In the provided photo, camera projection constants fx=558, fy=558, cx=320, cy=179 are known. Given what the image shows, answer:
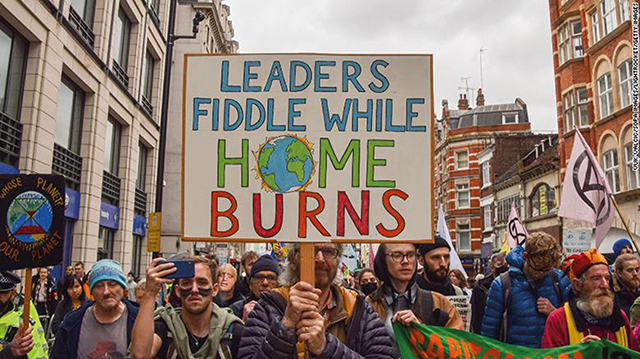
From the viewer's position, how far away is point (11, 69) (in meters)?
12.4

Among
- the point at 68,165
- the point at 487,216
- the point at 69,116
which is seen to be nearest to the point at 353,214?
the point at 68,165

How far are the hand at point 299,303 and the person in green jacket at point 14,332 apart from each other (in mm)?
2230

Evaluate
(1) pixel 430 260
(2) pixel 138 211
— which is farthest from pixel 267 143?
(2) pixel 138 211

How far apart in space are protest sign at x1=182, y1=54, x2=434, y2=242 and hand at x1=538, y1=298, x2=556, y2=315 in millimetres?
1941

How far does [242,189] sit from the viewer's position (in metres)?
2.91

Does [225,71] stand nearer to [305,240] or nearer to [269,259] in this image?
[305,240]

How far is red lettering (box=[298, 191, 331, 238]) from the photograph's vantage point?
9.34 ft

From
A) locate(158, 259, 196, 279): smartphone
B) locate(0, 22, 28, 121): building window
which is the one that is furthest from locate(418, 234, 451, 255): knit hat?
locate(0, 22, 28, 121): building window

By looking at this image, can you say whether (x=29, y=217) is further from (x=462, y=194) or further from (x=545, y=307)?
(x=462, y=194)

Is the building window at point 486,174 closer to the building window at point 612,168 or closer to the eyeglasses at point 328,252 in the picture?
the building window at point 612,168

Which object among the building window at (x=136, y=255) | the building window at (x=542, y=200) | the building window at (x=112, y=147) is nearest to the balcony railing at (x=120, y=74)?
the building window at (x=112, y=147)

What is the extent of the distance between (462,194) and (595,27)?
102 feet

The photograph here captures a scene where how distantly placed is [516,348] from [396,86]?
1812 millimetres

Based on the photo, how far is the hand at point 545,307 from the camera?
425 cm
